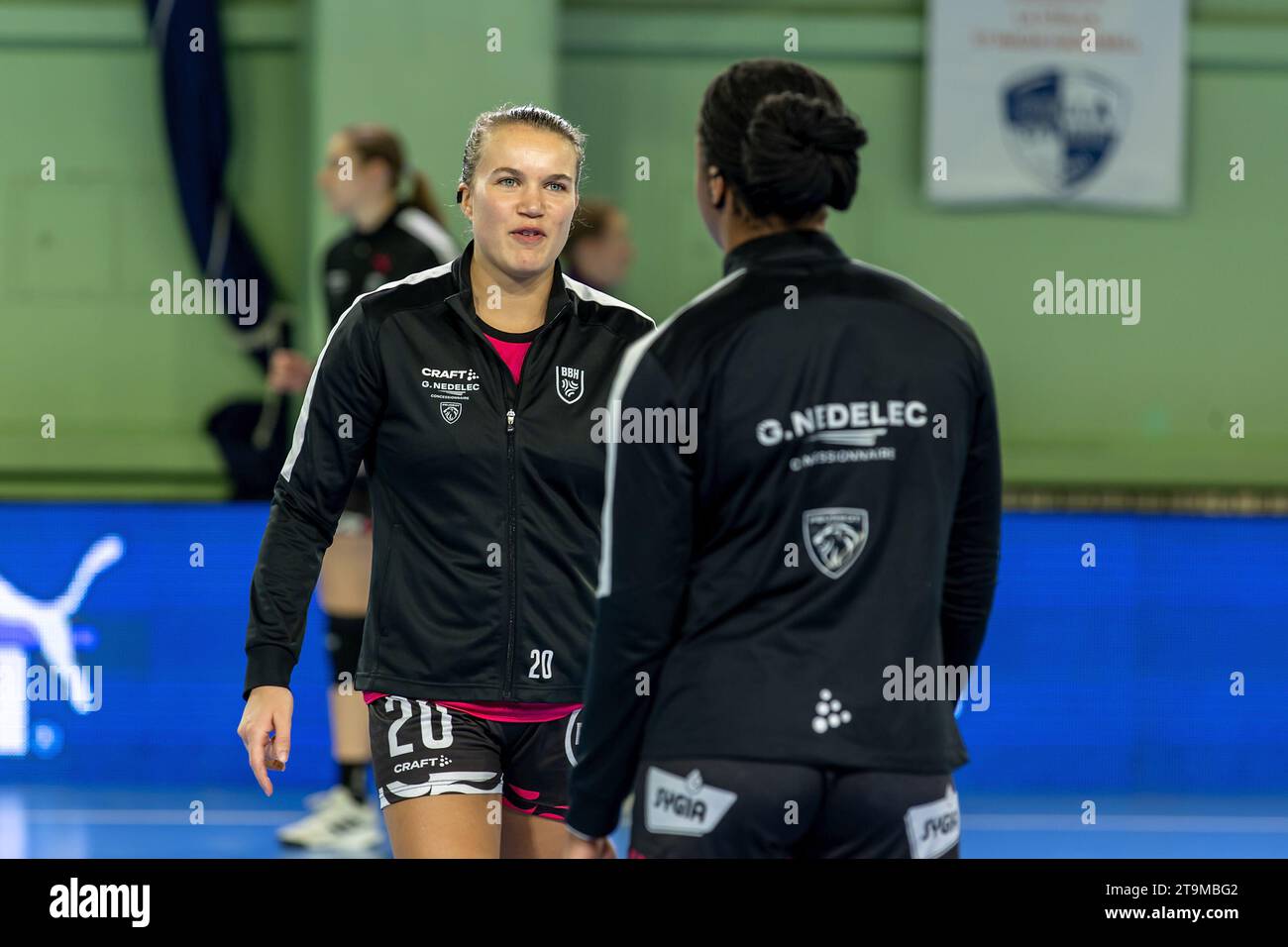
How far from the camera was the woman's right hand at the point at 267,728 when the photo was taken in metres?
2.50

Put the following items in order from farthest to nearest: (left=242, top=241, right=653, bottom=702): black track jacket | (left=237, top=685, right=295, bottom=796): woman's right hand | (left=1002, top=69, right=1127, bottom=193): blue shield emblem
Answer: (left=1002, top=69, right=1127, bottom=193): blue shield emblem → (left=242, top=241, right=653, bottom=702): black track jacket → (left=237, top=685, right=295, bottom=796): woman's right hand

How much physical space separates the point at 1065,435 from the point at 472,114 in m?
2.85

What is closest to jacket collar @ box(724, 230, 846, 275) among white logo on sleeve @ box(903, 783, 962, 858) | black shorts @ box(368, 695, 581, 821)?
white logo on sleeve @ box(903, 783, 962, 858)

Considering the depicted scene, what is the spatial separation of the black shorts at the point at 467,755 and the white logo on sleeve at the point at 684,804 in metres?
0.62

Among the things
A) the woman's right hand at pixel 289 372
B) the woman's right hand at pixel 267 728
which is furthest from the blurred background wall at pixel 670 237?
the woman's right hand at pixel 267 728

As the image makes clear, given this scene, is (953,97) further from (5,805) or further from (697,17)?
(5,805)

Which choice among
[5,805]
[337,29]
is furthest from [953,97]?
[5,805]

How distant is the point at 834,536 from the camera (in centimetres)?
188

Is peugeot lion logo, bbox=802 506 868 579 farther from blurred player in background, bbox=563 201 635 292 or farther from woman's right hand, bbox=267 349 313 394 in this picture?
blurred player in background, bbox=563 201 635 292

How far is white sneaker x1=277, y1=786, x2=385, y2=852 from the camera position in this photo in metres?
5.02

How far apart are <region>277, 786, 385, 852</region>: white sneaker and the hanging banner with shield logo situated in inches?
142

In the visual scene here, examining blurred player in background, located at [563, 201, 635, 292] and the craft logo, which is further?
blurred player in background, located at [563, 201, 635, 292]

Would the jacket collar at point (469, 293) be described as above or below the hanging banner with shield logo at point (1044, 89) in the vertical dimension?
below

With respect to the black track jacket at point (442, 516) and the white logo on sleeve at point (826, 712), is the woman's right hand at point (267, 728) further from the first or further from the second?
the white logo on sleeve at point (826, 712)
